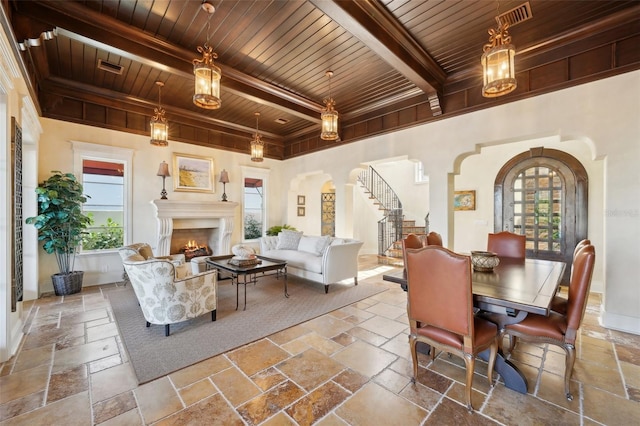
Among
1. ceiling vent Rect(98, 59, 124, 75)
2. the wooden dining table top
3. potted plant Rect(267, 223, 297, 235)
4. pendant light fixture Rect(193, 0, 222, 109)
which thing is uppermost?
ceiling vent Rect(98, 59, 124, 75)

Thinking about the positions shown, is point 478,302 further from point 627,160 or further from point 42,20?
point 42,20

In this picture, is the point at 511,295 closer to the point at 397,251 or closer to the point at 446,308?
the point at 446,308

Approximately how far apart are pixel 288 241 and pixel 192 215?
220 centimetres

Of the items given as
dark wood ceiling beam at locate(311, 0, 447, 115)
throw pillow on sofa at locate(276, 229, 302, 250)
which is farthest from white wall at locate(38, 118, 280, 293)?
dark wood ceiling beam at locate(311, 0, 447, 115)

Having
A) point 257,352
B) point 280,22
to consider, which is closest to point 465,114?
point 280,22

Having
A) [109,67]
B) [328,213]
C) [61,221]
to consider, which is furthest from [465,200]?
[61,221]

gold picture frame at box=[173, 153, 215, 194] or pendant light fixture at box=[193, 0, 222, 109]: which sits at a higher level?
pendant light fixture at box=[193, 0, 222, 109]

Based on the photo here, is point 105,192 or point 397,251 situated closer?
point 105,192

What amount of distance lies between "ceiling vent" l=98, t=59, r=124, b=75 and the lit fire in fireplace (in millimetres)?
3611

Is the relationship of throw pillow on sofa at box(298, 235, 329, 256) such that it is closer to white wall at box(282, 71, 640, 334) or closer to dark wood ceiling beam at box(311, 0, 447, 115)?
white wall at box(282, 71, 640, 334)

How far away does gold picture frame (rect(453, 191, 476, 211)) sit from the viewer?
6061 mm

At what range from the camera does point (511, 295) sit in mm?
1911

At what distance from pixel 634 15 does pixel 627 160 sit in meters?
1.54

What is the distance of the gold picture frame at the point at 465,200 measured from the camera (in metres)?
6.06
